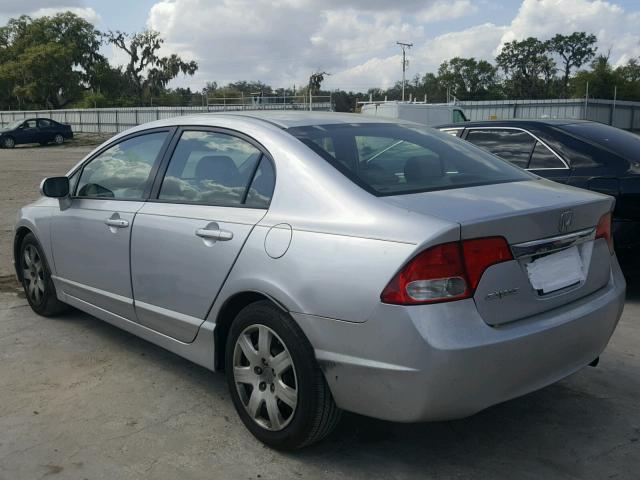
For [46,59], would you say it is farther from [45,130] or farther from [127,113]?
[45,130]

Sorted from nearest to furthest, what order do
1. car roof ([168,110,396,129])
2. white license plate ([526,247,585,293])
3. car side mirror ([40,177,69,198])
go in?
white license plate ([526,247,585,293]) < car roof ([168,110,396,129]) < car side mirror ([40,177,69,198])

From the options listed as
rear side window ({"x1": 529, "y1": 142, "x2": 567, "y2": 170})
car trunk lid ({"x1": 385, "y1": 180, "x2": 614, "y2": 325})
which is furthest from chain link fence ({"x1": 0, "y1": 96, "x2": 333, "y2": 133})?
car trunk lid ({"x1": 385, "y1": 180, "x2": 614, "y2": 325})

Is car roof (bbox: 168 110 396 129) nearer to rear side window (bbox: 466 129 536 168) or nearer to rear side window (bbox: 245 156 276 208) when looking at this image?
rear side window (bbox: 245 156 276 208)

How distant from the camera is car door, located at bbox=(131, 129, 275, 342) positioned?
3.23m

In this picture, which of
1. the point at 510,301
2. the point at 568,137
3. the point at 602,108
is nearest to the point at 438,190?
the point at 510,301

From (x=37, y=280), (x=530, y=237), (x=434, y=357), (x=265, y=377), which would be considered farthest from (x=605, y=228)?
(x=37, y=280)

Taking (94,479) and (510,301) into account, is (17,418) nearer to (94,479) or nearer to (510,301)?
(94,479)

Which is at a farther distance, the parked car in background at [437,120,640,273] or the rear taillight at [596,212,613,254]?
the parked car in background at [437,120,640,273]

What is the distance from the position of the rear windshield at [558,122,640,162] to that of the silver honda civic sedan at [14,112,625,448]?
2468 mm

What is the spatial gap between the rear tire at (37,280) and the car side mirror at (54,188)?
59cm

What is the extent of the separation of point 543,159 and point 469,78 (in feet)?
352

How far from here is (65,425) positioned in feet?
11.1

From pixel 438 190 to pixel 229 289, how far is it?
110cm

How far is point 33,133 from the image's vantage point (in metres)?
35.5
